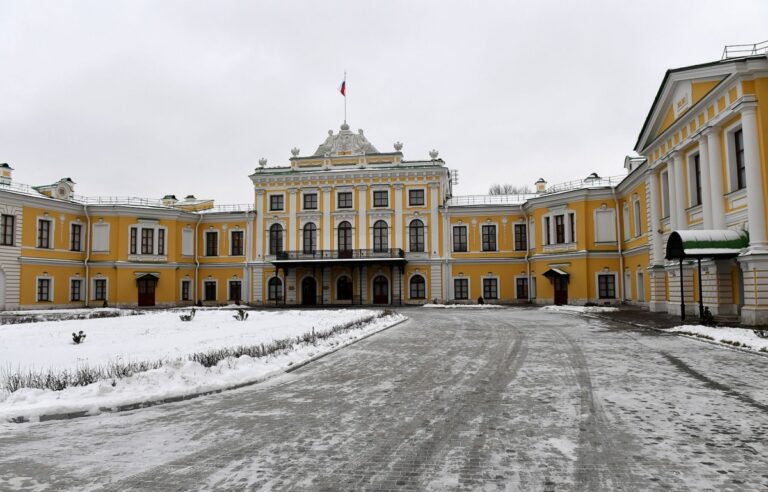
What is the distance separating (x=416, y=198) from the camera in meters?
40.4

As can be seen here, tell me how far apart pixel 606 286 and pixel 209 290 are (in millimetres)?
29237

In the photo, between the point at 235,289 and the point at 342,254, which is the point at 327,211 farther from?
the point at 235,289

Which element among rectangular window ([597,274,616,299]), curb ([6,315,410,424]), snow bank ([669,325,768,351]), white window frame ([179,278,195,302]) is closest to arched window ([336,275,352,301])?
white window frame ([179,278,195,302])

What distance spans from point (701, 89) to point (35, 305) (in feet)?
126

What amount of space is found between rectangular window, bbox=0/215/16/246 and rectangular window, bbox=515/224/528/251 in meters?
33.8

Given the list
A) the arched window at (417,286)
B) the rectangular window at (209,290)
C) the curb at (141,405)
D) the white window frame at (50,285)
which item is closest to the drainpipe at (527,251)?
the arched window at (417,286)

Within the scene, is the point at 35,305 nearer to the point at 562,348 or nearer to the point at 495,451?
the point at 562,348

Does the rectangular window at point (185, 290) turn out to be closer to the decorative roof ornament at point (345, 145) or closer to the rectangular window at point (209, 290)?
the rectangular window at point (209, 290)

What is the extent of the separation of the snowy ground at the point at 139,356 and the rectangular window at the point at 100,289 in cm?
2116

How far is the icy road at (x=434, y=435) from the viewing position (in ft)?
13.7

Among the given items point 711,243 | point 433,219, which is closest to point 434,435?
point 711,243

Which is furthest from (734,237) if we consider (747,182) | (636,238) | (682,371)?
(636,238)

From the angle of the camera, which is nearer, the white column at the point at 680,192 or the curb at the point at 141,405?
the curb at the point at 141,405

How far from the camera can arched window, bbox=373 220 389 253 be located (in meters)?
40.3
